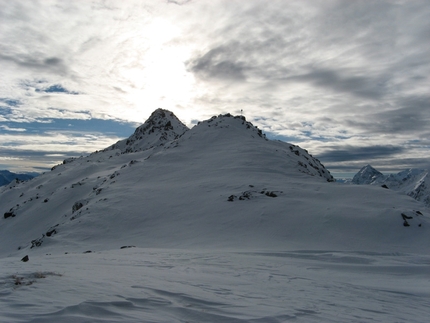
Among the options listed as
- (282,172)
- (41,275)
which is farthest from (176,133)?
(41,275)

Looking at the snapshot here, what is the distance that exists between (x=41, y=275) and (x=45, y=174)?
6256 centimetres

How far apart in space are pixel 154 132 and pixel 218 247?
76.1 metres

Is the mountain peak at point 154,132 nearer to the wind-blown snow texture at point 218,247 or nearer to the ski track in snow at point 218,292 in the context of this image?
the wind-blown snow texture at point 218,247

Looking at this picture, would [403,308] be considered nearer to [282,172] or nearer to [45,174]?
[282,172]

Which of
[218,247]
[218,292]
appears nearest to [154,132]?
[218,247]

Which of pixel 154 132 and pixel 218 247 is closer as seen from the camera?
pixel 218 247

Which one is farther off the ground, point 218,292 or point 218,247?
point 218,292

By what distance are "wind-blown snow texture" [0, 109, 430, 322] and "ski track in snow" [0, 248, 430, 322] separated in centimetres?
4

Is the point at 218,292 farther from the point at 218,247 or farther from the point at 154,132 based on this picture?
the point at 154,132

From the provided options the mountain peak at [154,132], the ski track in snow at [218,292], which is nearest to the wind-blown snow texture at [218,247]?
the ski track in snow at [218,292]

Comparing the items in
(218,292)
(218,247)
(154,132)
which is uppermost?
(154,132)

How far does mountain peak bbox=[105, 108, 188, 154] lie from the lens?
83875mm

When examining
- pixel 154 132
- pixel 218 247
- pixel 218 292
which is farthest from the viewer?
pixel 154 132

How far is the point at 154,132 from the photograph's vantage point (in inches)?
3514
